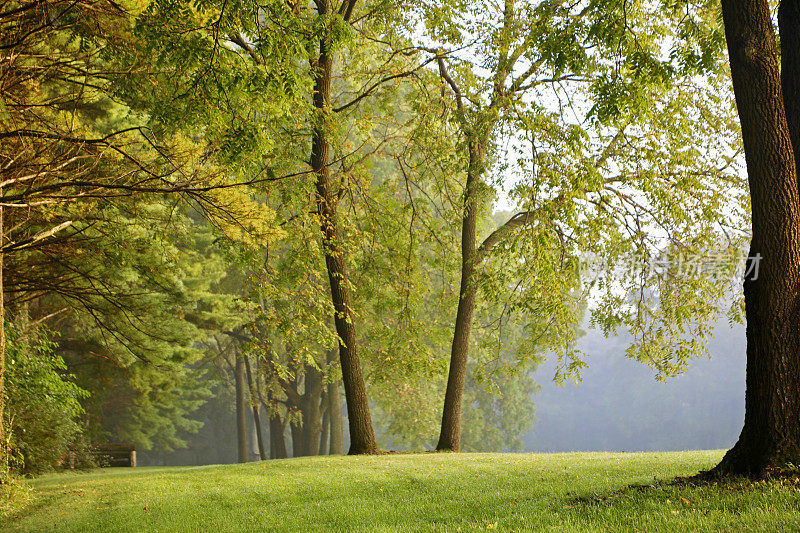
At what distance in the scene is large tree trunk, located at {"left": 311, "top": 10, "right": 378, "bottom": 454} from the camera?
1389 cm

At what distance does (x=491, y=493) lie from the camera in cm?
729

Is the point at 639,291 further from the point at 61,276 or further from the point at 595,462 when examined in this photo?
the point at 61,276

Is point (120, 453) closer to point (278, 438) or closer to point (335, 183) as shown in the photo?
point (278, 438)

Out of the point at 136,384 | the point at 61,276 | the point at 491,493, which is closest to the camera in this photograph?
the point at 491,493

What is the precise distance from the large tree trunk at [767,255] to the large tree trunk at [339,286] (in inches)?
353

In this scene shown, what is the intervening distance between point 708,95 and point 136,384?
16.8 meters

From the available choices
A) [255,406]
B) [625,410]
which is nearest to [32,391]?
[255,406]

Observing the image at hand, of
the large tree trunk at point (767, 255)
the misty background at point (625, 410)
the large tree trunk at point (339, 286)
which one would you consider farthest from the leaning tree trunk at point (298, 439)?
the large tree trunk at point (767, 255)

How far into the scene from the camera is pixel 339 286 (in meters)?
14.3

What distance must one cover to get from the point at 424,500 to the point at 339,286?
760 centimetres

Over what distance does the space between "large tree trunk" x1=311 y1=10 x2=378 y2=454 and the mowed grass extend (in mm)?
2498

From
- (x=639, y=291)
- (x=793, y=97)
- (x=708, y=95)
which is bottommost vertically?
(x=639, y=291)

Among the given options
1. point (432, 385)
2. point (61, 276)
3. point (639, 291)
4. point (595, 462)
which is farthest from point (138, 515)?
point (432, 385)

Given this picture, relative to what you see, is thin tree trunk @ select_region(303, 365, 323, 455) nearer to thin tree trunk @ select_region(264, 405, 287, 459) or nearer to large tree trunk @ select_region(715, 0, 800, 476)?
thin tree trunk @ select_region(264, 405, 287, 459)
